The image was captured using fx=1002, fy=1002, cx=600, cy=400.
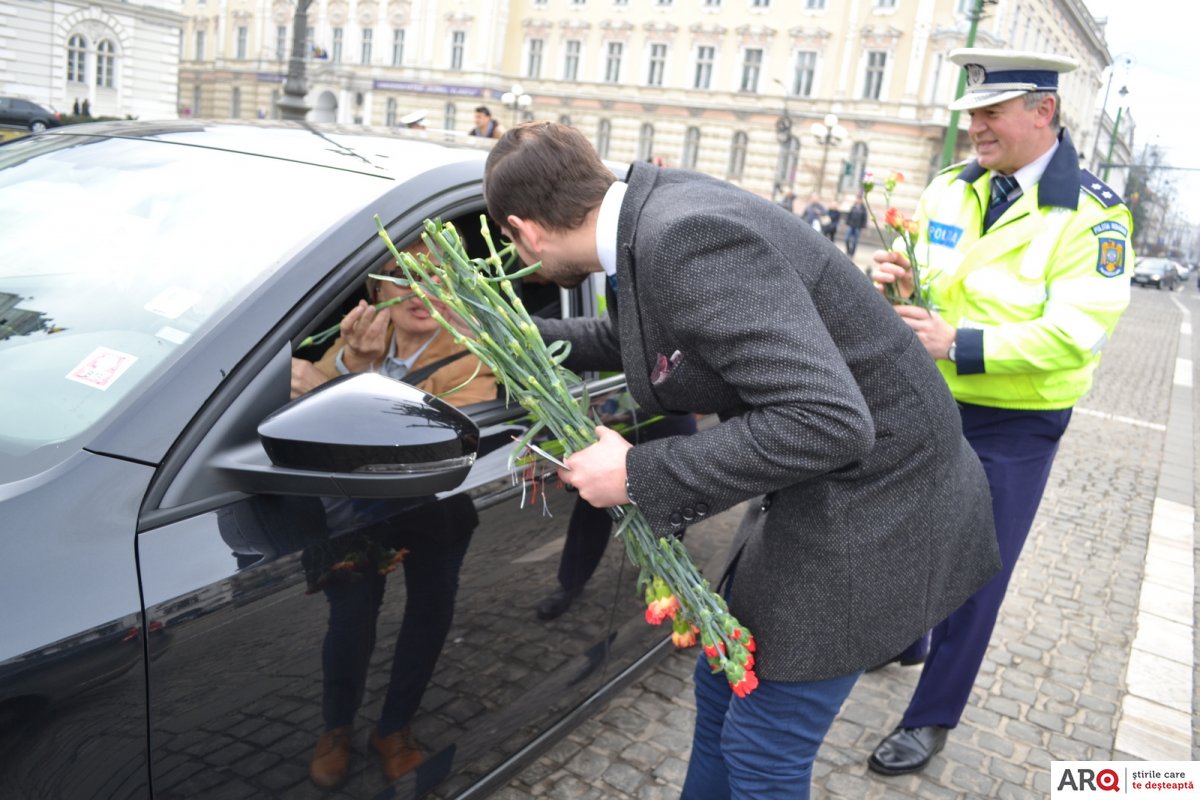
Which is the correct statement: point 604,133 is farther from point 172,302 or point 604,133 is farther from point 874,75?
point 172,302

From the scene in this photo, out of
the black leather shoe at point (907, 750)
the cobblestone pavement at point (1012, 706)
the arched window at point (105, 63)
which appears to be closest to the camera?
the cobblestone pavement at point (1012, 706)

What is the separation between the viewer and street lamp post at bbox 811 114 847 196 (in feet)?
123

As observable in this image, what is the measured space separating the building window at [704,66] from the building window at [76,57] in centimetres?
2904

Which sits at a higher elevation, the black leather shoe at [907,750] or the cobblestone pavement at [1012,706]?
the black leather shoe at [907,750]

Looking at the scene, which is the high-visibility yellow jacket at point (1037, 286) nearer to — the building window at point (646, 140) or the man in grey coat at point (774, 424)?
the man in grey coat at point (774, 424)

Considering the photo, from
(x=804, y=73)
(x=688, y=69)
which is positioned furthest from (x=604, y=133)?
(x=804, y=73)

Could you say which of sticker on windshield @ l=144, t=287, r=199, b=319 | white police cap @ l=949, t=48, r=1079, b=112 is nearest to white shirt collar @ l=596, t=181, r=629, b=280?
sticker on windshield @ l=144, t=287, r=199, b=319

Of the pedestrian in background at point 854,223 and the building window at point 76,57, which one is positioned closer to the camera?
the pedestrian in background at point 854,223

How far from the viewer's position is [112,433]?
148 cm

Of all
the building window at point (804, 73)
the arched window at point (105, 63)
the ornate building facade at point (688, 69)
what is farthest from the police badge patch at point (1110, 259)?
the building window at point (804, 73)

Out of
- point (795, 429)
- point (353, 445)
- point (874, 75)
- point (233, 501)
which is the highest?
point (874, 75)

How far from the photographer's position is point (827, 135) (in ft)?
135

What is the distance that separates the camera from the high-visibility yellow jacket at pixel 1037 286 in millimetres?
2547

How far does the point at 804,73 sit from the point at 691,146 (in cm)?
684
